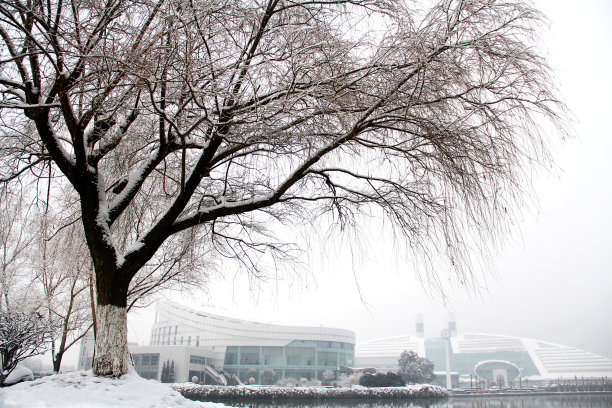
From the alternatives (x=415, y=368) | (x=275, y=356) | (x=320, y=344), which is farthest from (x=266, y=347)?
(x=415, y=368)

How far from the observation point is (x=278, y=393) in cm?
1476

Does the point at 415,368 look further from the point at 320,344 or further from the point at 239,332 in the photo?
the point at 239,332

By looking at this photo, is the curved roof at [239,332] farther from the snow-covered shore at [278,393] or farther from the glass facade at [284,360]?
the snow-covered shore at [278,393]

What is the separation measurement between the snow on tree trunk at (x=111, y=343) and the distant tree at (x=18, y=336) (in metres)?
6.10

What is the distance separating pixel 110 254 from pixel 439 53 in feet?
9.84

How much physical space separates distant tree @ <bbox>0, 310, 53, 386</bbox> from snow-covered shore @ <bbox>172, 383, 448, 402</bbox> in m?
5.67

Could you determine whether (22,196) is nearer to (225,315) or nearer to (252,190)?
(252,190)

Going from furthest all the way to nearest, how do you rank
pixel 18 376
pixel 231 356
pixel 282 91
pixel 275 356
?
1. pixel 231 356
2. pixel 275 356
3. pixel 18 376
4. pixel 282 91

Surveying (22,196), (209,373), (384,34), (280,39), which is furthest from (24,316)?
(209,373)

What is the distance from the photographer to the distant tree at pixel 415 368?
1356 inches

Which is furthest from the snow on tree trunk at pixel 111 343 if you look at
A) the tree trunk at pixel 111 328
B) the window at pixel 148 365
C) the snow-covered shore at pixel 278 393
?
the window at pixel 148 365

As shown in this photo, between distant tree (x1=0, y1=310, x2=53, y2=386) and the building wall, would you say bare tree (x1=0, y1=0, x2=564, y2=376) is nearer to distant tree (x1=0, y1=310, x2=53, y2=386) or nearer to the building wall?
distant tree (x1=0, y1=310, x2=53, y2=386)

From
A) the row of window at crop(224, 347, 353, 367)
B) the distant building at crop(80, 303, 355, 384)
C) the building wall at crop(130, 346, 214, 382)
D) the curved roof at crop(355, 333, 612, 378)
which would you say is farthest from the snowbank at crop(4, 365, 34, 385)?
the curved roof at crop(355, 333, 612, 378)

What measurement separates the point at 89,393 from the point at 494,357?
266ft
